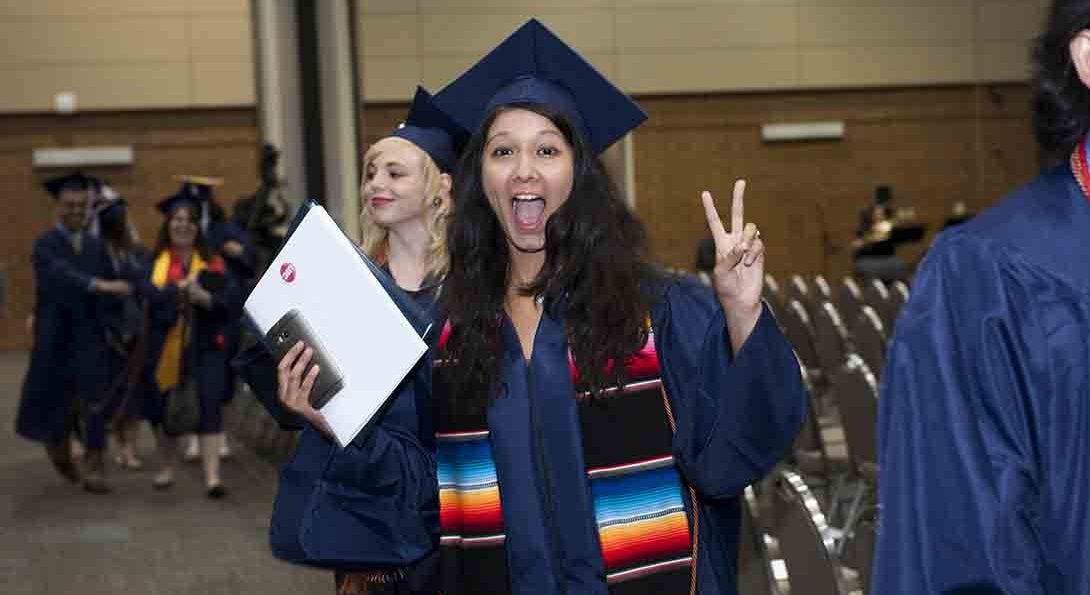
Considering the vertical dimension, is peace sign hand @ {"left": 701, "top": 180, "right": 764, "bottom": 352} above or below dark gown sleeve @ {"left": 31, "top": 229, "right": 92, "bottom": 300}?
above

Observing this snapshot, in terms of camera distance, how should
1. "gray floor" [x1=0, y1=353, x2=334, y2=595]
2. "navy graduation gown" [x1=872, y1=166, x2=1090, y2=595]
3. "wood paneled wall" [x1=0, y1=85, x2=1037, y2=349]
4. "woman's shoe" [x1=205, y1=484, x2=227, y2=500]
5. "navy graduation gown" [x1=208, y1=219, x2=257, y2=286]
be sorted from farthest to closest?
1. "wood paneled wall" [x1=0, y1=85, x2=1037, y2=349]
2. "navy graduation gown" [x1=208, y1=219, x2=257, y2=286]
3. "woman's shoe" [x1=205, y1=484, x2=227, y2=500]
4. "gray floor" [x1=0, y1=353, x2=334, y2=595]
5. "navy graduation gown" [x1=872, y1=166, x2=1090, y2=595]

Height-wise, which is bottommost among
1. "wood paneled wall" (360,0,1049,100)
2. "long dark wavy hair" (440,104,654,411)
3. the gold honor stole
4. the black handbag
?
the black handbag

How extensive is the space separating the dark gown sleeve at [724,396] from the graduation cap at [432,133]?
4.90 feet

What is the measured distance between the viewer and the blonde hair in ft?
12.3

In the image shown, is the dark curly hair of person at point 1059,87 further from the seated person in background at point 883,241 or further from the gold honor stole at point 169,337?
the seated person in background at point 883,241

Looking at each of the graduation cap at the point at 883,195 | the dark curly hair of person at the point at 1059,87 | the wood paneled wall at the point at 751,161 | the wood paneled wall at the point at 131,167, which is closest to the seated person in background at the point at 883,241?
the graduation cap at the point at 883,195

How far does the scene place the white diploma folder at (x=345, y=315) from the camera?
8.38 feet

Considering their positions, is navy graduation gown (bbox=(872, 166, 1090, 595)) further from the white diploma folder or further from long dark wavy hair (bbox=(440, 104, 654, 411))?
the white diploma folder

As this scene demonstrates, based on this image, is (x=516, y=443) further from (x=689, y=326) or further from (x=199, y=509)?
(x=199, y=509)

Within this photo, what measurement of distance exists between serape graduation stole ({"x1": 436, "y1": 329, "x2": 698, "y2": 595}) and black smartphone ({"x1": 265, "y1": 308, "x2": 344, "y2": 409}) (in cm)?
20

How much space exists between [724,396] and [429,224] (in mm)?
1570

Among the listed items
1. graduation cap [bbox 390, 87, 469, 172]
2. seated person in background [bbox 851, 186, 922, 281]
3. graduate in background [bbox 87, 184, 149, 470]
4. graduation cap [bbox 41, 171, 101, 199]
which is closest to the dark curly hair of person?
graduation cap [bbox 390, 87, 469, 172]

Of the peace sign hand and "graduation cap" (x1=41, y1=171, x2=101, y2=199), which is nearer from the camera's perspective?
the peace sign hand

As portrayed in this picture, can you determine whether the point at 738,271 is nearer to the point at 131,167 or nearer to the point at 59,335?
the point at 59,335
